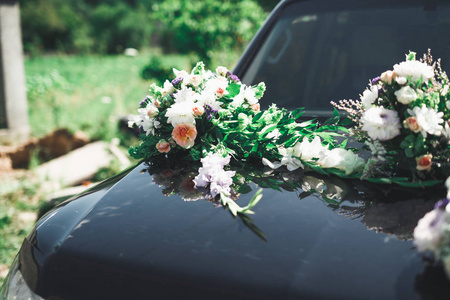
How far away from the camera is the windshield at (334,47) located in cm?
260

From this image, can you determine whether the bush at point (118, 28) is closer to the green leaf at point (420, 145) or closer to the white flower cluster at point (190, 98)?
the white flower cluster at point (190, 98)

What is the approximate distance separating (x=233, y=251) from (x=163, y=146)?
2.57 feet

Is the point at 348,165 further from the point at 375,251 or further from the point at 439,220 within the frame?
the point at 439,220

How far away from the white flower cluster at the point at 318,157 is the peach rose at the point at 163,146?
42cm

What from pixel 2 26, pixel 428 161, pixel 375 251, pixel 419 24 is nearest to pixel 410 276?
pixel 375 251

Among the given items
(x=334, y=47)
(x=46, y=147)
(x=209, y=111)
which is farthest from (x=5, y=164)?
(x=209, y=111)

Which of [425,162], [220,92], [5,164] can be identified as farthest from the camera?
[5,164]

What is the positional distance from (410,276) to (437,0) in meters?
1.84

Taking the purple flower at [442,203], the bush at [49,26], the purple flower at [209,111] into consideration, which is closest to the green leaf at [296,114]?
the purple flower at [209,111]

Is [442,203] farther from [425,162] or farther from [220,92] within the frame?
[220,92]

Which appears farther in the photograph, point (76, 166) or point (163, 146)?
point (76, 166)

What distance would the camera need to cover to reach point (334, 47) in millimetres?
3148

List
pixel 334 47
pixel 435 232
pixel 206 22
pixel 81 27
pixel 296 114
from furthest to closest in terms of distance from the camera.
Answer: pixel 81 27 → pixel 206 22 → pixel 334 47 → pixel 296 114 → pixel 435 232

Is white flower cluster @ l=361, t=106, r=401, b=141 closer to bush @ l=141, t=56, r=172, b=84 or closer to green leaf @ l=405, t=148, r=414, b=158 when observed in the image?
green leaf @ l=405, t=148, r=414, b=158
